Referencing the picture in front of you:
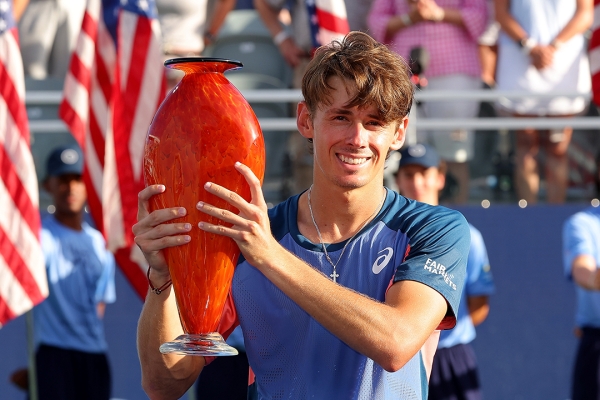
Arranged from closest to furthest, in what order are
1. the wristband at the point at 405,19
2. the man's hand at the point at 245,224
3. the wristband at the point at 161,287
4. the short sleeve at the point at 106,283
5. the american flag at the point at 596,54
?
1. the man's hand at the point at 245,224
2. the wristband at the point at 161,287
3. the american flag at the point at 596,54
4. the short sleeve at the point at 106,283
5. the wristband at the point at 405,19

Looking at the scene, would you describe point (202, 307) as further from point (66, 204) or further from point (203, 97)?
point (66, 204)

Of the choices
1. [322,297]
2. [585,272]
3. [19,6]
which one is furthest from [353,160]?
[19,6]

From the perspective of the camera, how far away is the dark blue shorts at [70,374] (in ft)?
19.3

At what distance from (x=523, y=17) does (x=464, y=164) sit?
1.03m

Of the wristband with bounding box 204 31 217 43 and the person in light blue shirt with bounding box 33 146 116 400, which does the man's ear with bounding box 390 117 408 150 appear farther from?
the wristband with bounding box 204 31 217 43

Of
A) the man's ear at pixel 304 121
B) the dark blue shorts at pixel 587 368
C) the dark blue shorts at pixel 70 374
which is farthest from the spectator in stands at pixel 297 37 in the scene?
the man's ear at pixel 304 121

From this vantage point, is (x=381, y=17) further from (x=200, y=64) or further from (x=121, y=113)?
(x=200, y=64)

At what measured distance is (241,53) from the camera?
699cm

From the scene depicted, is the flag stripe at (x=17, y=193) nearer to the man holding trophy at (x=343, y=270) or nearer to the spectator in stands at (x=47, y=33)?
the spectator in stands at (x=47, y=33)

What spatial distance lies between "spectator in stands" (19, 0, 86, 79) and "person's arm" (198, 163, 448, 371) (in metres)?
4.80

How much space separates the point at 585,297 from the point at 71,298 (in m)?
3.05

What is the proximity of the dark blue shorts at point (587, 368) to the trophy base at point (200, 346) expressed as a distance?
3.66 meters

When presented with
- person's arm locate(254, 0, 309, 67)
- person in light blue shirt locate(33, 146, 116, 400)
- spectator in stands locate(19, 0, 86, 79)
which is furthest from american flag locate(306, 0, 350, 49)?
spectator in stands locate(19, 0, 86, 79)

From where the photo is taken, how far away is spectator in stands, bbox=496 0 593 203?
6.27 m
